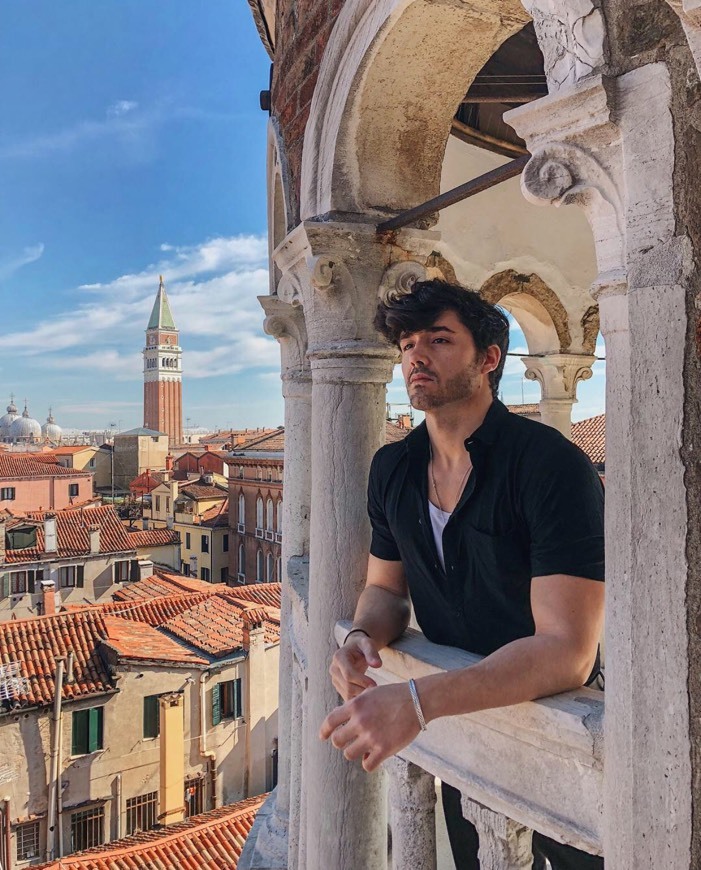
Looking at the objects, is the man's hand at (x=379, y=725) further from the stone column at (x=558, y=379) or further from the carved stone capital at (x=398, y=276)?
the stone column at (x=558, y=379)

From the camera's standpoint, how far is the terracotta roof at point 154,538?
33.2 meters

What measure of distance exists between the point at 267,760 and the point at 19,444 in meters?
84.7

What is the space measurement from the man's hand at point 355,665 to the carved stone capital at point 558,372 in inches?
204

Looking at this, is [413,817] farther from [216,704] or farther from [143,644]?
[216,704]

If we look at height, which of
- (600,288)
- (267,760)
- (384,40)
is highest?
(384,40)

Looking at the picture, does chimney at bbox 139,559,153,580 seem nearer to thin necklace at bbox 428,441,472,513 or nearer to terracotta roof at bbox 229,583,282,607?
terracotta roof at bbox 229,583,282,607

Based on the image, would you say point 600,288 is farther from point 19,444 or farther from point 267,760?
point 19,444

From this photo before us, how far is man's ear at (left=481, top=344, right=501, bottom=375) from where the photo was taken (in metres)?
2.20

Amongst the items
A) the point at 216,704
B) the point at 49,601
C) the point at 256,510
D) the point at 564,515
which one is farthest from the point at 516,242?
the point at 256,510

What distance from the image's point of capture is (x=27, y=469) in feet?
135

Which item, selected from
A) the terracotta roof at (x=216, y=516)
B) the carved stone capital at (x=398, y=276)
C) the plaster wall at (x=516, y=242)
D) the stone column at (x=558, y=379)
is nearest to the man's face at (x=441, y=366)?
the carved stone capital at (x=398, y=276)

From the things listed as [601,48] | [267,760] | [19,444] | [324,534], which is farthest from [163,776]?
[19,444]

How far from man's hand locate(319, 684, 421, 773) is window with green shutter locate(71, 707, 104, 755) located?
15537 mm

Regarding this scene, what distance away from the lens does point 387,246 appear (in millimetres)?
3098
